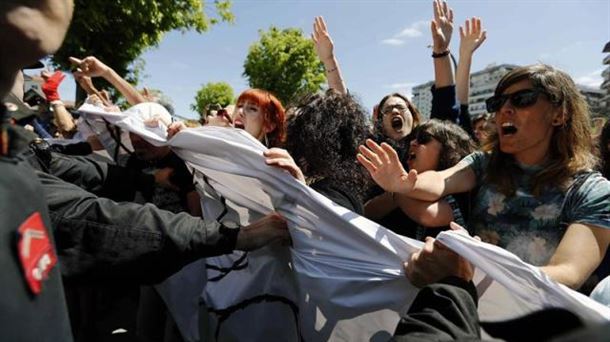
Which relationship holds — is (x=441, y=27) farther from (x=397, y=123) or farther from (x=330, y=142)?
(x=330, y=142)

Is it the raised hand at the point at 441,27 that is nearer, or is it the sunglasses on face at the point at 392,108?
the raised hand at the point at 441,27

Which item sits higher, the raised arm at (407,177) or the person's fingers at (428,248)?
the raised arm at (407,177)

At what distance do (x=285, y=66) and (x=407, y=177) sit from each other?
25852 mm

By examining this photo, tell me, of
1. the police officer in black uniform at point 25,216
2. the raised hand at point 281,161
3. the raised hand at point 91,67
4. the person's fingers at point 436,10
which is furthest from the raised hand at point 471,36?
the police officer in black uniform at point 25,216

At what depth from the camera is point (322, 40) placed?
3.37m

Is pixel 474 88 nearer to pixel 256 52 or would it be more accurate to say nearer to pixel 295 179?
pixel 256 52

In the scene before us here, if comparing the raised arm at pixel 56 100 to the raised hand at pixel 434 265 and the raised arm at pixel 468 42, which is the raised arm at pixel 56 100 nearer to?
the raised arm at pixel 468 42

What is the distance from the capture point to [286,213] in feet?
5.41

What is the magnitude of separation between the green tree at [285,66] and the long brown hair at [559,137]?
24.3 m

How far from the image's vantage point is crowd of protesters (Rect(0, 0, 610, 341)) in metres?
0.68

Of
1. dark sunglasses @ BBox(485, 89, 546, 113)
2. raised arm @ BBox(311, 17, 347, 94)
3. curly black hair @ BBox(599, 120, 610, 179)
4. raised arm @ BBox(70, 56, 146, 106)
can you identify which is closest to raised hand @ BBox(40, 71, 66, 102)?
raised arm @ BBox(70, 56, 146, 106)

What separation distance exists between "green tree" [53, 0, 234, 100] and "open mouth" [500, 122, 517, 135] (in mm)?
9506

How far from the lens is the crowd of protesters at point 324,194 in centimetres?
68

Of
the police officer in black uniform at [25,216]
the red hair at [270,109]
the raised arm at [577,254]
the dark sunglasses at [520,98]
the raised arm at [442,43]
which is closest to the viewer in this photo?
the police officer in black uniform at [25,216]
